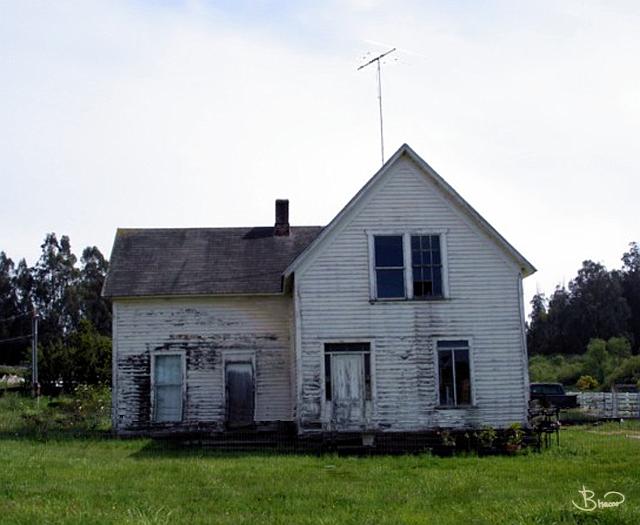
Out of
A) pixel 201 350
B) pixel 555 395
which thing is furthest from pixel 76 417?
pixel 555 395

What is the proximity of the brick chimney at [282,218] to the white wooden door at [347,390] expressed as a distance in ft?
25.2

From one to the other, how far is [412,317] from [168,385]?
7.70 meters

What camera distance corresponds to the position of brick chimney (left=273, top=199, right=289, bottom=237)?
29.6 metres

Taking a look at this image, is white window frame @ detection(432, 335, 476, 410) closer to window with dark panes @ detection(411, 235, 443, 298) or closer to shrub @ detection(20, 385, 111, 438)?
window with dark panes @ detection(411, 235, 443, 298)

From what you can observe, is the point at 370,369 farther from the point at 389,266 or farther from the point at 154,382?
the point at 154,382

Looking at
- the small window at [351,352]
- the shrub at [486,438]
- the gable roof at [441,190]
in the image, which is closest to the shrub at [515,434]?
the shrub at [486,438]

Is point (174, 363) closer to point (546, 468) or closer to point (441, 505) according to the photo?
point (546, 468)

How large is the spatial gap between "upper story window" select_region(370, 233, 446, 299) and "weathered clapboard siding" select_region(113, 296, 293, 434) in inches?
161

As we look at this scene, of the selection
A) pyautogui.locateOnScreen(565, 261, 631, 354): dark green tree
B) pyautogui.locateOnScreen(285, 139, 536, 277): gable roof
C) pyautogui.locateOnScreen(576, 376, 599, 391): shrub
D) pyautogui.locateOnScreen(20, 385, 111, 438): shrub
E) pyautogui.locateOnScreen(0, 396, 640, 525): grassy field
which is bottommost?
pyautogui.locateOnScreen(0, 396, 640, 525): grassy field

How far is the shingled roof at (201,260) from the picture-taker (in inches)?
1032

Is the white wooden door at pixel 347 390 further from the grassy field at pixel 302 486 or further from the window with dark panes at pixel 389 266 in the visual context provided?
the grassy field at pixel 302 486

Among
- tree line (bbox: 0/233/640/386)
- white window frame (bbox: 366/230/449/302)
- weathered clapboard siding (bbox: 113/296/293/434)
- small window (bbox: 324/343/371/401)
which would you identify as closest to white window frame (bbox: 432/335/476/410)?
white window frame (bbox: 366/230/449/302)

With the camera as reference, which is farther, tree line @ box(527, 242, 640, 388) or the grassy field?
tree line @ box(527, 242, 640, 388)

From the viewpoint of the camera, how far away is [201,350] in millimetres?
26047
